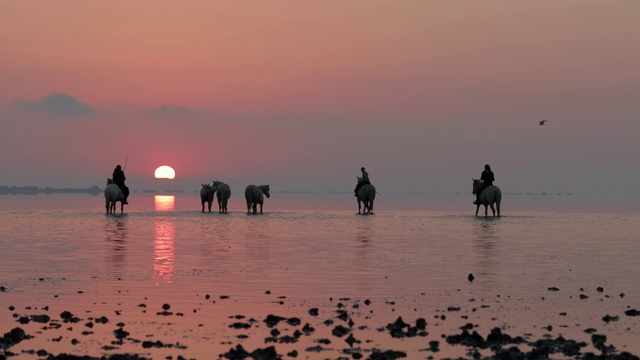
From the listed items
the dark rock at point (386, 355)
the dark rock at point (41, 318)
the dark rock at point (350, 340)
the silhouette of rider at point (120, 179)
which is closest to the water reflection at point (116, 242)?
the dark rock at point (41, 318)

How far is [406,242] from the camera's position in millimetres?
31125

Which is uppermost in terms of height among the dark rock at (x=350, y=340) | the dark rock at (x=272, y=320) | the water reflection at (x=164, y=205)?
the water reflection at (x=164, y=205)

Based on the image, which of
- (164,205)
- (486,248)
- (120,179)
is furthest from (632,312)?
A: (164,205)

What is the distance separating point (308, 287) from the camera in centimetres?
1755

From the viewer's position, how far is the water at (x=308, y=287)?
12031mm

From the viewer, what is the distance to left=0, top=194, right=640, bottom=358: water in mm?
12031

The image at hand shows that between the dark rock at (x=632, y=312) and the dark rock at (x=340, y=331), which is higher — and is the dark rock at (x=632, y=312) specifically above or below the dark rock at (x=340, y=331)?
above

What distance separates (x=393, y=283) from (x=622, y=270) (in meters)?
6.58

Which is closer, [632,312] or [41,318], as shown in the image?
[41,318]

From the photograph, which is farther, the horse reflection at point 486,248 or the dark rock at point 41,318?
the horse reflection at point 486,248

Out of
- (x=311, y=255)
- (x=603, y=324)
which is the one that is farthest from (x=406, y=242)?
(x=603, y=324)

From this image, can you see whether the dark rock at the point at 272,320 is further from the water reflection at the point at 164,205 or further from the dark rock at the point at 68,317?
the water reflection at the point at 164,205

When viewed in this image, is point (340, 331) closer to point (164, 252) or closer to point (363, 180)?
point (164, 252)

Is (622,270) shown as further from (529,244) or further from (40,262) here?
(40,262)
